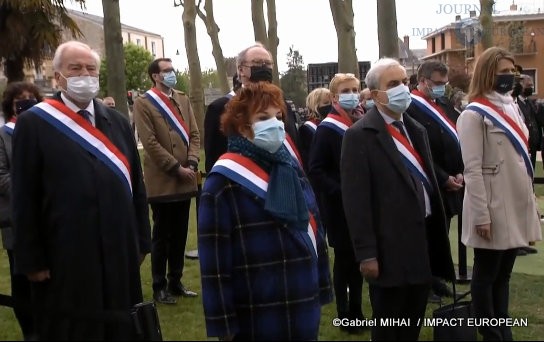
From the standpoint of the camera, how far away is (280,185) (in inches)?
145

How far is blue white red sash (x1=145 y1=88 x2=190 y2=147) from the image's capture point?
679 cm

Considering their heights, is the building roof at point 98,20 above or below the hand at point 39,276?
above

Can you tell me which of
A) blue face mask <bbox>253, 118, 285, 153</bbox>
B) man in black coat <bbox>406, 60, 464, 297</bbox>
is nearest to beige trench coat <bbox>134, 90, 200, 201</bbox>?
man in black coat <bbox>406, 60, 464, 297</bbox>

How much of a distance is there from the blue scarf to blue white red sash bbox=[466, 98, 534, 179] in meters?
1.82

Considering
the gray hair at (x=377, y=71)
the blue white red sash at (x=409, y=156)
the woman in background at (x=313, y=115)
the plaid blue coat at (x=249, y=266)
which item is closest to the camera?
the plaid blue coat at (x=249, y=266)

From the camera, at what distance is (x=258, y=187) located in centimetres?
368

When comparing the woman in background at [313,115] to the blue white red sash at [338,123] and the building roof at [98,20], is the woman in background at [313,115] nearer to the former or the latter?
the blue white red sash at [338,123]

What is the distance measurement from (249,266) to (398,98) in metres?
1.57

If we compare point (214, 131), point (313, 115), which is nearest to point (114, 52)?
point (313, 115)

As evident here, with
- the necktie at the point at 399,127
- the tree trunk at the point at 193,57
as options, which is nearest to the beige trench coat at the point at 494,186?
the necktie at the point at 399,127

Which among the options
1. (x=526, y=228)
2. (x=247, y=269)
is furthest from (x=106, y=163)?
(x=526, y=228)

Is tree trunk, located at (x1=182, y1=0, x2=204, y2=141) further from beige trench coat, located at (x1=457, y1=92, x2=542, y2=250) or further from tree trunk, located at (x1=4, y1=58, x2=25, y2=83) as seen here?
beige trench coat, located at (x1=457, y1=92, x2=542, y2=250)

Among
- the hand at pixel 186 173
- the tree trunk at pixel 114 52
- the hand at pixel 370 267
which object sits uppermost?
the tree trunk at pixel 114 52

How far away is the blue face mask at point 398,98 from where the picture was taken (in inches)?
180
